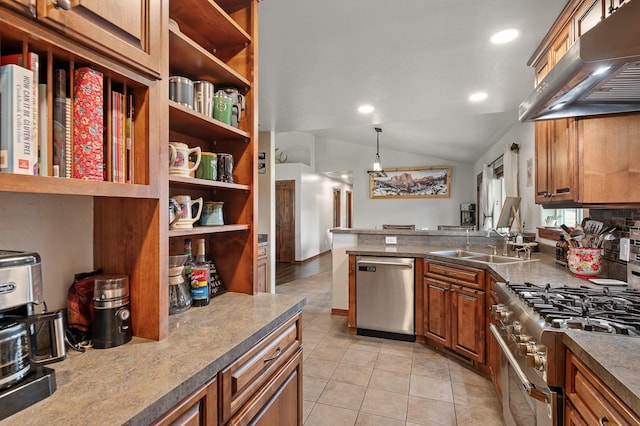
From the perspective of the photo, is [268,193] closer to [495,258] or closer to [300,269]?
[300,269]

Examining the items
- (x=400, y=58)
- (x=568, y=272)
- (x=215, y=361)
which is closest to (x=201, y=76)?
(x=215, y=361)

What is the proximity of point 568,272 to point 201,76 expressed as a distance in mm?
2474

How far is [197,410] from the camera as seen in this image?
2.75 ft

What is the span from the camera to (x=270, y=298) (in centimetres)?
148

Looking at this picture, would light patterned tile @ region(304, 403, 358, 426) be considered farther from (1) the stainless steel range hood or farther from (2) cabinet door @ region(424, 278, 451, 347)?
(1) the stainless steel range hood

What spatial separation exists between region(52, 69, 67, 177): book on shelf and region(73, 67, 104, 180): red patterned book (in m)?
0.02

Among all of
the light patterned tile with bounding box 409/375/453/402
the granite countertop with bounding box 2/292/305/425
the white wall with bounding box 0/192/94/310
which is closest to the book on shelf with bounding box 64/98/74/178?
the white wall with bounding box 0/192/94/310

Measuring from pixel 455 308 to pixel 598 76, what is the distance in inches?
75.6

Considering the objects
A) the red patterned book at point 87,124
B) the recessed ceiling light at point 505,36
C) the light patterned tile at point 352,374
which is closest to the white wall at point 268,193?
the light patterned tile at point 352,374

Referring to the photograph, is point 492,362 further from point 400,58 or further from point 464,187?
point 464,187

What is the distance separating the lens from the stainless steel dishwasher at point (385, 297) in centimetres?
299

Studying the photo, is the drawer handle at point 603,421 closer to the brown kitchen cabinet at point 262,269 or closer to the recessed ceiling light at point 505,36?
the recessed ceiling light at point 505,36

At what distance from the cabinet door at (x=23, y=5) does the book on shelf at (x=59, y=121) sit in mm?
168

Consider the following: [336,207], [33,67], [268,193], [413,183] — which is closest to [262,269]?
[268,193]
